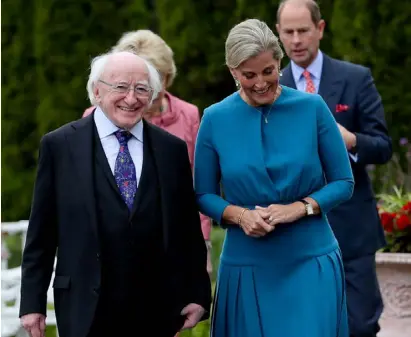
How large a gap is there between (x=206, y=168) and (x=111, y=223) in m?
0.52

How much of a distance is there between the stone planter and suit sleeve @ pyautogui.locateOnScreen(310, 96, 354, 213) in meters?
2.73

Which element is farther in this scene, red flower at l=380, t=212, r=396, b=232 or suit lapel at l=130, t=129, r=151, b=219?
red flower at l=380, t=212, r=396, b=232

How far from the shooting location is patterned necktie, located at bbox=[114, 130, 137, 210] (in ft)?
15.6

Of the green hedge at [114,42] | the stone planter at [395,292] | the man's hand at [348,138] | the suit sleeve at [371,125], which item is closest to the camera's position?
the man's hand at [348,138]

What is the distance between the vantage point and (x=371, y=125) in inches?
247

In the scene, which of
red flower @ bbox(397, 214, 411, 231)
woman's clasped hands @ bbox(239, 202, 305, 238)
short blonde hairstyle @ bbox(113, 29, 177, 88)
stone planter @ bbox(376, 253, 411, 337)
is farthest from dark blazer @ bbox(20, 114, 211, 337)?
red flower @ bbox(397, 214, 411, 231)

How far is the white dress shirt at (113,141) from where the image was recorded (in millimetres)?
4809

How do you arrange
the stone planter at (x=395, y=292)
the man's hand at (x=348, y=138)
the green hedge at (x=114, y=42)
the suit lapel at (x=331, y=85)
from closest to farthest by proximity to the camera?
the man's hand at (x=348, y=138)
the suit lapel at (x=331, y=85)
the stone planter at (x=395, y=292)
the green hedge at (x=114, y=42)

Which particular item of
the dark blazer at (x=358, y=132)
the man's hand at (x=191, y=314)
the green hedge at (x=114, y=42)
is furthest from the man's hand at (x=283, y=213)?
the green hedge at (x=114, y=42)

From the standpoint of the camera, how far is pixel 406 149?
35.8ft

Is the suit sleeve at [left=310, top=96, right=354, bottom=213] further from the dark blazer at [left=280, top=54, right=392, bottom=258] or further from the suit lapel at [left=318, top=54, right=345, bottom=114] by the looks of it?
the suit lapel at [left=318, top=54, right=345, bottom=114]

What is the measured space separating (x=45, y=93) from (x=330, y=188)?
311 inches

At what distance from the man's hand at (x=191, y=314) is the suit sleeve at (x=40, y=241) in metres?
0.56

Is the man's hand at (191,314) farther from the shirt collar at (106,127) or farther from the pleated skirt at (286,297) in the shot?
the shirt collar at (106,127)
